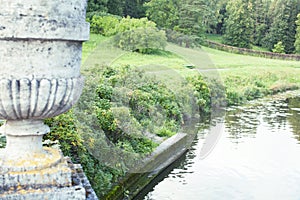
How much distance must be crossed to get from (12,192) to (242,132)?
360 inches

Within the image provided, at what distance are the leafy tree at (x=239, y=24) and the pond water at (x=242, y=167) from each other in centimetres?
2211

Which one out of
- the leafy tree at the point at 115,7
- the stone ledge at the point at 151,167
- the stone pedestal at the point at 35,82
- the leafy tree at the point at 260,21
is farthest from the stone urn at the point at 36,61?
the leafy tree at the point at 260,21

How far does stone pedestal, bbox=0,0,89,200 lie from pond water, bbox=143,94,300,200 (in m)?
4.74

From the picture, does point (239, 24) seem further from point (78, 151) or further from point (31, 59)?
point (31, 59)

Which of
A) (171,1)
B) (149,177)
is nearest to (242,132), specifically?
(149,177)

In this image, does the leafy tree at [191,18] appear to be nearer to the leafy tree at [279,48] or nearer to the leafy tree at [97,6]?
the leafy tree at [97,6]

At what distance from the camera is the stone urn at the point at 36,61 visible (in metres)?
2.11

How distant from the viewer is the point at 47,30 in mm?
2141

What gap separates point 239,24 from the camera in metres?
34.2

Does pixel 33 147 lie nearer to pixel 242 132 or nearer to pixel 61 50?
pixel 61 50

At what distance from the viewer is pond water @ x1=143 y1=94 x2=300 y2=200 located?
719 cm

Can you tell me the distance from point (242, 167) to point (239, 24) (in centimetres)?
2720

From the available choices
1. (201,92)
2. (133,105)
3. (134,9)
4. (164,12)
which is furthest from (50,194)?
(134,9)

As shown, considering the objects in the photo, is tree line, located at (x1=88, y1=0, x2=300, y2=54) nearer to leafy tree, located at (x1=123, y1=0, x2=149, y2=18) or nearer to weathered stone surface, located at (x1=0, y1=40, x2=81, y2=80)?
leafy tree, located at (x1=123, y1=0, x2=149, y2=18)
